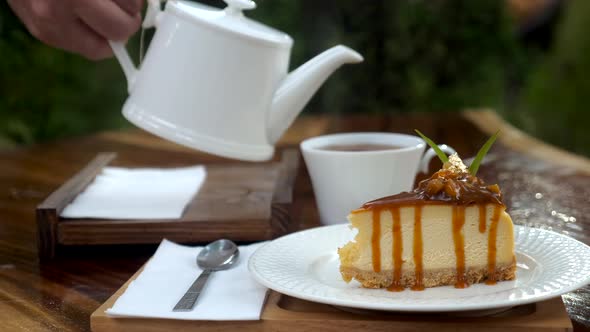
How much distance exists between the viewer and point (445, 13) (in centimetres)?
425

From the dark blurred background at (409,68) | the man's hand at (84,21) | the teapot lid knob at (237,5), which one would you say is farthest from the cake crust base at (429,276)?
the dark blurred background at (409,68)

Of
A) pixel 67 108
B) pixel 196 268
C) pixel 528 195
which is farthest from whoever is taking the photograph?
pixel 67 108

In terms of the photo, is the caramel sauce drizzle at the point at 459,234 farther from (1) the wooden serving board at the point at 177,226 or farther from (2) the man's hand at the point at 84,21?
(2) the man's hand at the point at 84,21

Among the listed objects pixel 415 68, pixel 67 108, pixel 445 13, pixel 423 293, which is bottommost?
pixel 67 108

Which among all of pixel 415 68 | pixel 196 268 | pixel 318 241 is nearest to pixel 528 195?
pixel 318 241

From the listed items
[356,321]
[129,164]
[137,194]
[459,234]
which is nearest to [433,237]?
[459,234]

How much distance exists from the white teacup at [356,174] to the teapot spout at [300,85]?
0.05 metres

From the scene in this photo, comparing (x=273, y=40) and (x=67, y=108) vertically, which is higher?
(x=273, y=40)

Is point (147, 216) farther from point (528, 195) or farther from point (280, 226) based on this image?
point (528, 195)

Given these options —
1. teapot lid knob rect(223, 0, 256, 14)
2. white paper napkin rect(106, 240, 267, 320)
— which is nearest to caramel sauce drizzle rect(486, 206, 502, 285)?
white paper napkin rect(106, 240, 267, 320)

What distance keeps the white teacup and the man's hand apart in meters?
0.34

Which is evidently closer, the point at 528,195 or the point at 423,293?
the point at 423,293

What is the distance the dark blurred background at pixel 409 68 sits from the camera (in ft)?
11.9

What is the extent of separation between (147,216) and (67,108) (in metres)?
2.87
